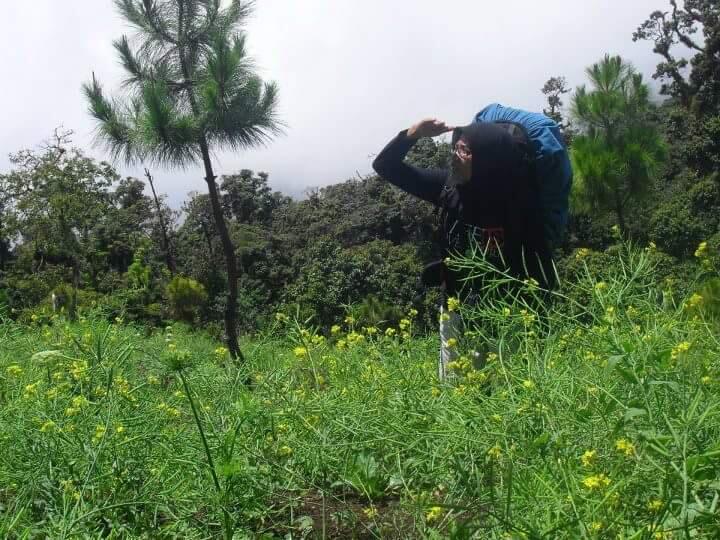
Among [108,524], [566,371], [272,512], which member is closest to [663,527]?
[566,371]

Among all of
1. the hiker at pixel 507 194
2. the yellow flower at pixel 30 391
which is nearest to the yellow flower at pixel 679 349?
the hiker at pixel 507 194

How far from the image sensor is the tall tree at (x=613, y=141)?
14164 mm

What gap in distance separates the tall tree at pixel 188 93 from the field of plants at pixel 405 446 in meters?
8.15

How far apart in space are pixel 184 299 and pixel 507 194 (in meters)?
15.5

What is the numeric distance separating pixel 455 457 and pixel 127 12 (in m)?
10.8

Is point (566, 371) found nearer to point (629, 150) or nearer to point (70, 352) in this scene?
point (70, 352)

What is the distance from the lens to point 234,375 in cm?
217

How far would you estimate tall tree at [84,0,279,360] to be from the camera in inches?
394

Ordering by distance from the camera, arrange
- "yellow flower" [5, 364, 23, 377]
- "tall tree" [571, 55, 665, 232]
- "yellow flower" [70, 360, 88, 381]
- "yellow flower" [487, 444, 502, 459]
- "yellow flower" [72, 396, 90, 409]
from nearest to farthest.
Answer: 1. "yellow flower" [487, 444, 502, 459]
2. "yellow flower" [72, 396, 90, 409]
3. "yellow flower" [70, 360, 88, 381]
4. "yellow flower" [5, 364, 23, 377]
5. "tall tree" [571, 55, 665, 232]

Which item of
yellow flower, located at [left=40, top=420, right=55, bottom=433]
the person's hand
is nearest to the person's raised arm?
the person's hand

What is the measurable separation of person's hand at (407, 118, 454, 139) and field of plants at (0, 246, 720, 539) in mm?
817

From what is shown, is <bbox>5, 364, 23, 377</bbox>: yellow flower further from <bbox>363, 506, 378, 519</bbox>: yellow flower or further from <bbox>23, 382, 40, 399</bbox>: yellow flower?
<bbox>363, 506, 378, 519</bbox>: yellow flower

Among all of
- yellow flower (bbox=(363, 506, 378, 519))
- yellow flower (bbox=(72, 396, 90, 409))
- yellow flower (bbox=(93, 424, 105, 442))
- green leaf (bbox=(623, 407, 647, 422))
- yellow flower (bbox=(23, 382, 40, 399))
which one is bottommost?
yellow flower (bbox=(363, 506, 378, 519))

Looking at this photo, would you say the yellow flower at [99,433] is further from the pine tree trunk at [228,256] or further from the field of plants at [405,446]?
the pine tree trunk at [228,256]
